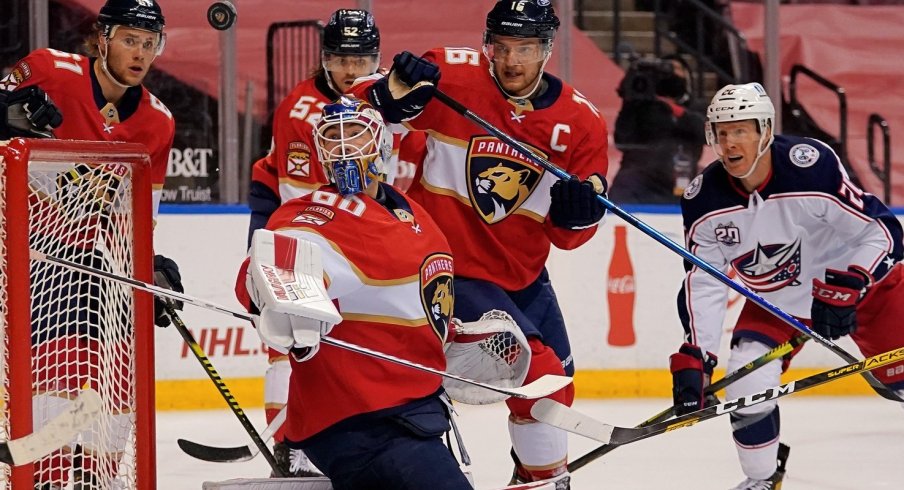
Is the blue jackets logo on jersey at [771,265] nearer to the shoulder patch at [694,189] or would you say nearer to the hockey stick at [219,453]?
the shoulder patch at [694,189]

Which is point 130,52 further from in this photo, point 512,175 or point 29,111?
point 512,175

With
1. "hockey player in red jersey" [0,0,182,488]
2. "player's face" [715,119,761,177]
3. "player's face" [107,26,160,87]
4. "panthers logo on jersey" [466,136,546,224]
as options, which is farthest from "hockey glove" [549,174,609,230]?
"player's face" [107,26,160,87]

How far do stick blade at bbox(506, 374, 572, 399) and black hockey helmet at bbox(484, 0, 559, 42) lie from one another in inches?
33.4

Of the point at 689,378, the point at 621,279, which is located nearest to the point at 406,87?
the point at 689,378

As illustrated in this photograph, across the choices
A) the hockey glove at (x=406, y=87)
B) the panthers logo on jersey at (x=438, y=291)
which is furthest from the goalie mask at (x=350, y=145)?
the hockey glove at (x=406, y=87)

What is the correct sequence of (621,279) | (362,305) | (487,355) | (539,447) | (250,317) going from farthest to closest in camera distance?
(621,279) → (539,447) → (487,355) → (362,305) → (250,317)

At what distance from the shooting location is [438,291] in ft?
8.75

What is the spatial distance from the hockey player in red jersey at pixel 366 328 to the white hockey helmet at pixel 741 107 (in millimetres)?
1134

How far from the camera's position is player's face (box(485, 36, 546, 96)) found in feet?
11.0

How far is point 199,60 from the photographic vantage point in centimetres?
591

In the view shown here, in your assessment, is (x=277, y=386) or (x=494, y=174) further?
(x=277, y=386)

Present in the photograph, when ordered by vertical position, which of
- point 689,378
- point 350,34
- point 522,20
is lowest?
point 689,378

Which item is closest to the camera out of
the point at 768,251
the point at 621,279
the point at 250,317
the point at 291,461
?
the point at 250,317

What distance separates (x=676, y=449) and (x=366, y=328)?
2383 mm
